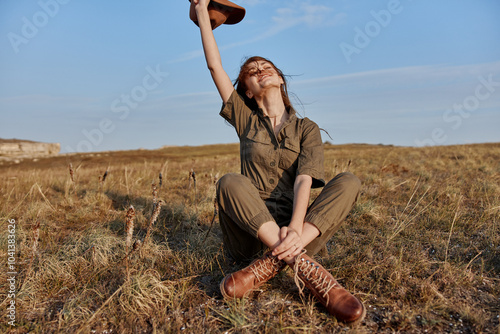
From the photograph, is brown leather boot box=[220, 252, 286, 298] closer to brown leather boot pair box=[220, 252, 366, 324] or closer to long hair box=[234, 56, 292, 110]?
brown leather boot pair box=[220, 252, 366, 324]

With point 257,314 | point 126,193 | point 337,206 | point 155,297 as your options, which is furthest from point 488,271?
point 126,193

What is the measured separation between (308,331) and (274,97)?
182 cm

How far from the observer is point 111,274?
100 inches

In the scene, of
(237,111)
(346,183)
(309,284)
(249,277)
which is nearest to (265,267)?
A: (249,277)

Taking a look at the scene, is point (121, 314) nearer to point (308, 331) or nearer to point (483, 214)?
point (308, 331)

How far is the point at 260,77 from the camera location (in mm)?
2846

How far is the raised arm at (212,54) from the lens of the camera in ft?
9.14

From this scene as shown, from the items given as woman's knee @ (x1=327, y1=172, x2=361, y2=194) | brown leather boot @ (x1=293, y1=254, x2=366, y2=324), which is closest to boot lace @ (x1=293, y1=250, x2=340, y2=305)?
brown leather boot @ (x1=293, y1=254, x2=366, y2=324)

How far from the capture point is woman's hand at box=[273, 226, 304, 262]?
6.93 feet

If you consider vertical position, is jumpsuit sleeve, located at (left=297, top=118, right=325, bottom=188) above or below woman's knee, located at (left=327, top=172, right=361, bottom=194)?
above

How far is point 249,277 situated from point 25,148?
28.4 meters

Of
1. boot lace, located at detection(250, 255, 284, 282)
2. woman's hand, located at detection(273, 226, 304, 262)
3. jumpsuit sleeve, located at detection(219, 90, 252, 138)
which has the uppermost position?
jumpsuit sleeve, located at detection(219, 90, 252, 138)

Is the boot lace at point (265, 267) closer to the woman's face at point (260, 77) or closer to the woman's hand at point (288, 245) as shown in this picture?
the woman's hand at point (288, 245)

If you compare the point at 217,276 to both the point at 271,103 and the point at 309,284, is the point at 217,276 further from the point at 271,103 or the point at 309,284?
the point at 271,103
